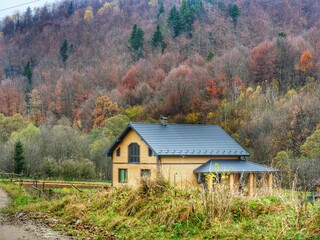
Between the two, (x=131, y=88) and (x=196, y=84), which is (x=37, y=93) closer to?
(x=131, y=88)

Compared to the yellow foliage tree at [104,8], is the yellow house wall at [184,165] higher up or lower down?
lower down

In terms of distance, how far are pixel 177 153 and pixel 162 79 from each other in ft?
155

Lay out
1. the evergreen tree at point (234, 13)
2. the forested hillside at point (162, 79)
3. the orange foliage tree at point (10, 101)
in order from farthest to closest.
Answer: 1. the evergreen tree at point (234, 13)
2. the orange foliage tree at point (10, 101)
3. the forested hillside at point (162, 79)

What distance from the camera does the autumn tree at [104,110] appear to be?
6944cm

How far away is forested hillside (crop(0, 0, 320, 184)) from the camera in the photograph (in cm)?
4950

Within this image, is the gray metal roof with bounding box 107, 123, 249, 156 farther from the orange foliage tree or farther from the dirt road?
the orange foliage tree

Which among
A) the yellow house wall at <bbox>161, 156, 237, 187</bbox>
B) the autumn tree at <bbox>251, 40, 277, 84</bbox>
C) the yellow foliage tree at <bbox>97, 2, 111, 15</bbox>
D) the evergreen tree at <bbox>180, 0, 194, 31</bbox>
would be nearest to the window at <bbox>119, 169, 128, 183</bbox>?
the yellow house wall at <bbox>161, 156, 237, 187</bbox>

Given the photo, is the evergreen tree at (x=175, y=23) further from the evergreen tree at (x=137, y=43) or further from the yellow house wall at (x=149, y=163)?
the yellow house wall at (x=149, y=163)

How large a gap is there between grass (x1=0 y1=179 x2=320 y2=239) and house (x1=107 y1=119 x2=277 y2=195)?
1917cm

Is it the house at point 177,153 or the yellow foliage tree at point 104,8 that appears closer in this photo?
the house at point 177,153

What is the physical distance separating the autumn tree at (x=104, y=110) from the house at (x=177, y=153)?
31559 mm

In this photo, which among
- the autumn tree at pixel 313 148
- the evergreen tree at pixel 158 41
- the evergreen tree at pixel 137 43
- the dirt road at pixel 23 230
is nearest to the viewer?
the dirt road at pixel 23 230

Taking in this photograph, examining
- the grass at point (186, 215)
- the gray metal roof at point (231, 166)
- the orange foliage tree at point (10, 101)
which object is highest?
the orange foliage tree at point (10, 101)

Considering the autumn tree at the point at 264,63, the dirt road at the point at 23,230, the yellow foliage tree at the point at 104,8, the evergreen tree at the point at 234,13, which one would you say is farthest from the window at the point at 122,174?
the yellow foliage tree at the point at 104,8
